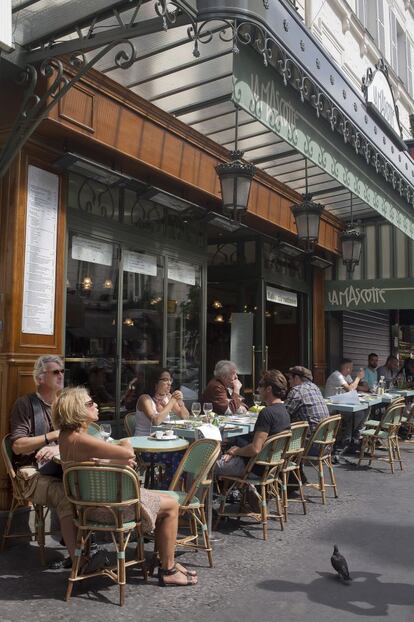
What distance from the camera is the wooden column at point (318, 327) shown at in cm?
1209

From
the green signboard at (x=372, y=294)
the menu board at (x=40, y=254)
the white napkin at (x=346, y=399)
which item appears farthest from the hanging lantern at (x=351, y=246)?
the menu board at (x=40, y=254)

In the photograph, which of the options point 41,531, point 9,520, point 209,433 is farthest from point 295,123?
point 9,520

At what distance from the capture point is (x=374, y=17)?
555 inches

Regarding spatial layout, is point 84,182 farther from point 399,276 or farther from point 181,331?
point 399,276

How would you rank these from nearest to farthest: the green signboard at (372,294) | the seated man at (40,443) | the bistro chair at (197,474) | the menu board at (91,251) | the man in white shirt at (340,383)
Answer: the seated man at (40,443) → the bistro chair at (197,474) → the menu board at (91,251) → the man in white shirt at (340,383) → the green signboard at (372,294)

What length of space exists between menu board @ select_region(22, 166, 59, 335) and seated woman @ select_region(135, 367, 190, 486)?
48.4 inches

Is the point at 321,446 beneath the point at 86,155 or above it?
beneath

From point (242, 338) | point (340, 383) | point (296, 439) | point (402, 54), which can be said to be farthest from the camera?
point (402, 54)

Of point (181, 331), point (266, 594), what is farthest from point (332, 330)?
point (266, 594)

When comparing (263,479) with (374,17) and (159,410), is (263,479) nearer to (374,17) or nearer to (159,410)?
(159,410)

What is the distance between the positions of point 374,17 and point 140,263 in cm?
1044

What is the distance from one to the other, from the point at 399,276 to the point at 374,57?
17.3 ft

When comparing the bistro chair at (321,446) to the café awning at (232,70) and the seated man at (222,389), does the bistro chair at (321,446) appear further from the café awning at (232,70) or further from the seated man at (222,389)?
the café awning at (232,70)

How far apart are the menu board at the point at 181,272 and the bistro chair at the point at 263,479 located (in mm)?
3208
